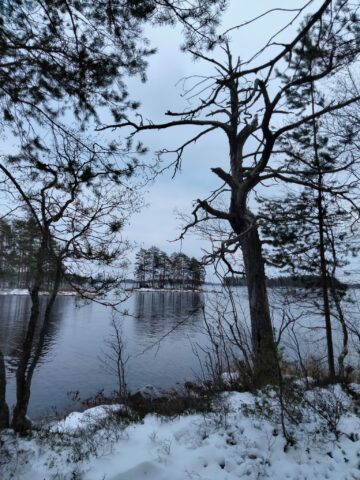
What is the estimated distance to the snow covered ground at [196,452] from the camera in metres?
3.79

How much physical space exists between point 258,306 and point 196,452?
338cm

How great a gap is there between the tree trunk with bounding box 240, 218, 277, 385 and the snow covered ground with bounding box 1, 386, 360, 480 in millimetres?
1333

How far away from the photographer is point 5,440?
14.3 ft

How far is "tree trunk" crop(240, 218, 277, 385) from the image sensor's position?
6.38 meters

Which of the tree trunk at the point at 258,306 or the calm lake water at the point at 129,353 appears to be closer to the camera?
the tree trunk at the point at 258,306

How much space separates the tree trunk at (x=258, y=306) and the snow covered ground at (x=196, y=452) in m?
1.33

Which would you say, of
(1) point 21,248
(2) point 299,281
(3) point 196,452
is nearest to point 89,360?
(2) point 299,281

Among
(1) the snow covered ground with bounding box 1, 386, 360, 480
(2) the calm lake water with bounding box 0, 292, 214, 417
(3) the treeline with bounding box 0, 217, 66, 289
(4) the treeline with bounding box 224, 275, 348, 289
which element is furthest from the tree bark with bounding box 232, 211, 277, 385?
(3) the treeline with bounding box 0, 217, 66, 289

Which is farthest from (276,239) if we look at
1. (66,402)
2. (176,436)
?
(66,402)

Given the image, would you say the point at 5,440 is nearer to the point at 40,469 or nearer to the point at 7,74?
the point at 40,469

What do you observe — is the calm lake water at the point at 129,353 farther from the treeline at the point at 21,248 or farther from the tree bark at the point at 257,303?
the treeline at the point at 21,248

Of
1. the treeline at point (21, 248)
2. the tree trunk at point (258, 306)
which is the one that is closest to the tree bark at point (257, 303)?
the tree trunk at point (258, 306)

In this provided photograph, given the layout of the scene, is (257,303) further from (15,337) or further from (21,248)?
(15,337)

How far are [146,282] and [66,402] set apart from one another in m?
69.4
